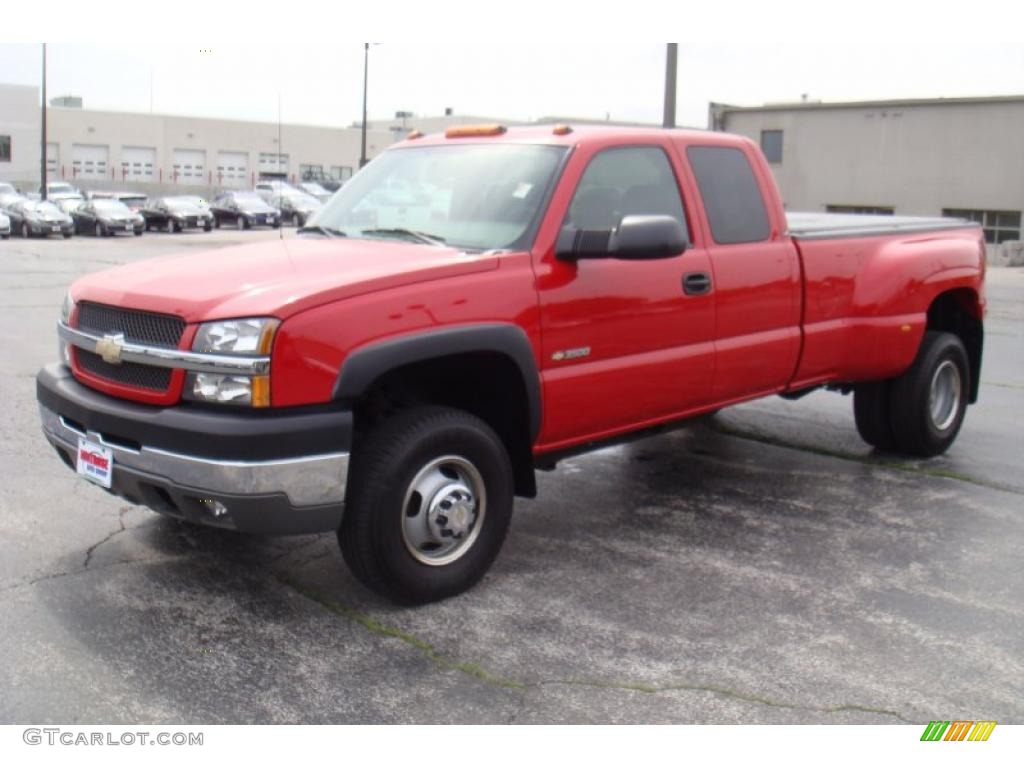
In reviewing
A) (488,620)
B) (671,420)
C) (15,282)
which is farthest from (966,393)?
(15,282)

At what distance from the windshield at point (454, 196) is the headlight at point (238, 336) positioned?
1215 mm

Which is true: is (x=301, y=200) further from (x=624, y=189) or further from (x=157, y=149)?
(x=624, y=189)

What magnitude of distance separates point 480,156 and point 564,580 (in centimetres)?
→ 206

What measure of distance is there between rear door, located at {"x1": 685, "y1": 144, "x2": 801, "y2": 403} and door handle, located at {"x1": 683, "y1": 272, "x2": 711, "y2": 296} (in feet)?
0.22

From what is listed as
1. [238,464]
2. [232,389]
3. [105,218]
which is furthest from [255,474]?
[105,218]

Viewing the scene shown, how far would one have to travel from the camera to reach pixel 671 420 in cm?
568

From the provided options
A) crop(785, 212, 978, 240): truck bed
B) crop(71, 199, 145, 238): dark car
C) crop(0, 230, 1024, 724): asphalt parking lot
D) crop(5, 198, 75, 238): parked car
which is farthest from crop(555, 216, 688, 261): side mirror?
crop(71, 199, 145, 238): dark car

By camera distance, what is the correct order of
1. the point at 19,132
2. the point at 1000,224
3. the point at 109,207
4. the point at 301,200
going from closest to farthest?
1. the point at 1000,224
2. the point at 109,207
3. the point at 301,200
4. the point at 19,132

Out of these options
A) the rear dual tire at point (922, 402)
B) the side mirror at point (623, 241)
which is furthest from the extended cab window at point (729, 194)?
the rear dual tire at point (922, 402)

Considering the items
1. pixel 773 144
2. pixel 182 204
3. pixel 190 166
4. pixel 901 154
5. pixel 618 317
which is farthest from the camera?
pixel 190 166

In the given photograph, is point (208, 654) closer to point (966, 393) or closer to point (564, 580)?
point (564, 580)

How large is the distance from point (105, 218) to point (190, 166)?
41.8 metres

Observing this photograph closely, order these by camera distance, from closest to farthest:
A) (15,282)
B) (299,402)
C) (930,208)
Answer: (299,402)
(15,282)
(930,208)

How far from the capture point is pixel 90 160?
74.7 metres
